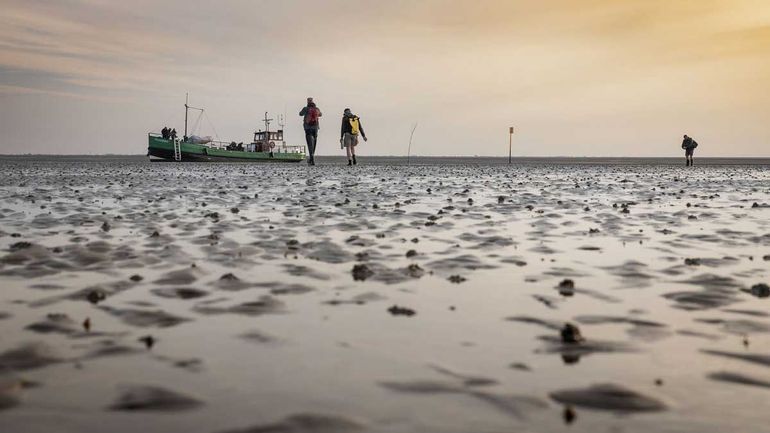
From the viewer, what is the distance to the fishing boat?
59.6 m

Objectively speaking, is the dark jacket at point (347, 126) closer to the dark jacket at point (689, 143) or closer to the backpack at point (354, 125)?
the backpack at point (354, 125)

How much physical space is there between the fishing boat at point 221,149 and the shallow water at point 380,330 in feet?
174

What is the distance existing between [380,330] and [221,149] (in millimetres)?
60036

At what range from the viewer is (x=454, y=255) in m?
7.02

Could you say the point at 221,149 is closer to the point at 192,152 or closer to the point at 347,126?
the point at 192,152

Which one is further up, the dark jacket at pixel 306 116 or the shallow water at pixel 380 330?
the dark jacket at pixel 306 116

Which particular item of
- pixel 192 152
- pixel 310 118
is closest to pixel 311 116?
pixel 310 118

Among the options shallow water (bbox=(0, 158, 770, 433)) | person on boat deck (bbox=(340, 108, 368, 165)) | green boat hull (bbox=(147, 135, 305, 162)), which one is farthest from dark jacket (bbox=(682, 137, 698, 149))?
shallow water (bbox=(0, 158, 770, 433))

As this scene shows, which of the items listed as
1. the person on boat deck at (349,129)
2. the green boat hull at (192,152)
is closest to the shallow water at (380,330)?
the person on boat deck at (349,129)

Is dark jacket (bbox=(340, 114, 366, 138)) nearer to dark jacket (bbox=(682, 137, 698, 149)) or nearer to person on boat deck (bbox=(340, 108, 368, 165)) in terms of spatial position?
person on boat deck (bbox=(340, 108, 368, 165))

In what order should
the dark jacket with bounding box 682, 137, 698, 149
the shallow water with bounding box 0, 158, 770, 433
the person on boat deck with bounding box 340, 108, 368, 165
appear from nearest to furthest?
the shallow water with bounding box 0, 158, 770, 433
the person on boat deck with bounding box 340, 108, 368, 165
the dark jacket with bounding box 682, 137, 698, 149

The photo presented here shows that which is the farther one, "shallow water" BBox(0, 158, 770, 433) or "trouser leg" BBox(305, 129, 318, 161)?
"trouser leg" BBox(305, 129, 318, 161)

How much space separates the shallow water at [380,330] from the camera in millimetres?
2736

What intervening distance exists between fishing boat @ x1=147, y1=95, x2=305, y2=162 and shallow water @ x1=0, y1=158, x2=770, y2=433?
5289 centimetres
